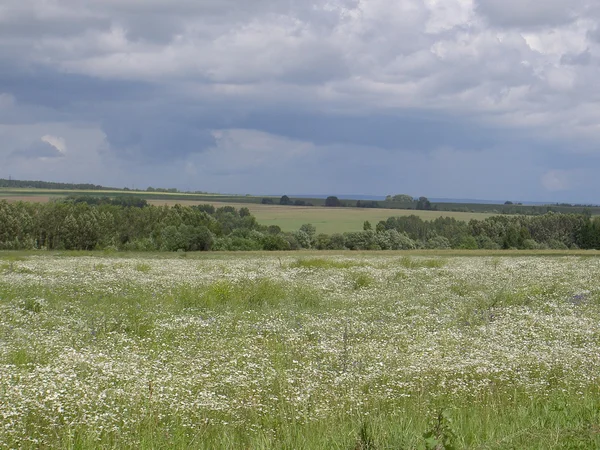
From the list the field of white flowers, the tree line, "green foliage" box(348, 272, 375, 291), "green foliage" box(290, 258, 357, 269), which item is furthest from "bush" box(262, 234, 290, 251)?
the field of white flowers

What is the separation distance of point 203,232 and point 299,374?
76888 millimetres

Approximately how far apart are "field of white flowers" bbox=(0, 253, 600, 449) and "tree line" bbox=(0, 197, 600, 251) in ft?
225

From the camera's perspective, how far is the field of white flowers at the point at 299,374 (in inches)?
274

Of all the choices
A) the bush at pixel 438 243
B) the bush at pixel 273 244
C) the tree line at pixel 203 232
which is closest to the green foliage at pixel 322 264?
the bush at pixel 273 244

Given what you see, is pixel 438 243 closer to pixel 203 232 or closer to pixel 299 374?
pixel 203 232

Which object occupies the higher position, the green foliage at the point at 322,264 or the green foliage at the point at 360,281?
the green foliage at the point at 360,281

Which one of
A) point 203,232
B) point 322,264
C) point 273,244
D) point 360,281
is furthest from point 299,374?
point 203,232

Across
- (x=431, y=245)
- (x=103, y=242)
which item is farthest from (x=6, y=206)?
(x=431, y=245)

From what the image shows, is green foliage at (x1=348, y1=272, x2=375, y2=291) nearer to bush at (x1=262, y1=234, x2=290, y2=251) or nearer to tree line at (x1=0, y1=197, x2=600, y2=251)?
bush at (x1=262, y1=234, x2=290, y2=251)

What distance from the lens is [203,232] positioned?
279 ft

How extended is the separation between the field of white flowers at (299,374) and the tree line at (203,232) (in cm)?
6873

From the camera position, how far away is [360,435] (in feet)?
22.3

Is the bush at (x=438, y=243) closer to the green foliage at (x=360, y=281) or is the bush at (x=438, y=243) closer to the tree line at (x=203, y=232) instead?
the tree line at (x=203, y=232)

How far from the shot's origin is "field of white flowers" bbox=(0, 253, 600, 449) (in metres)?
6.96
